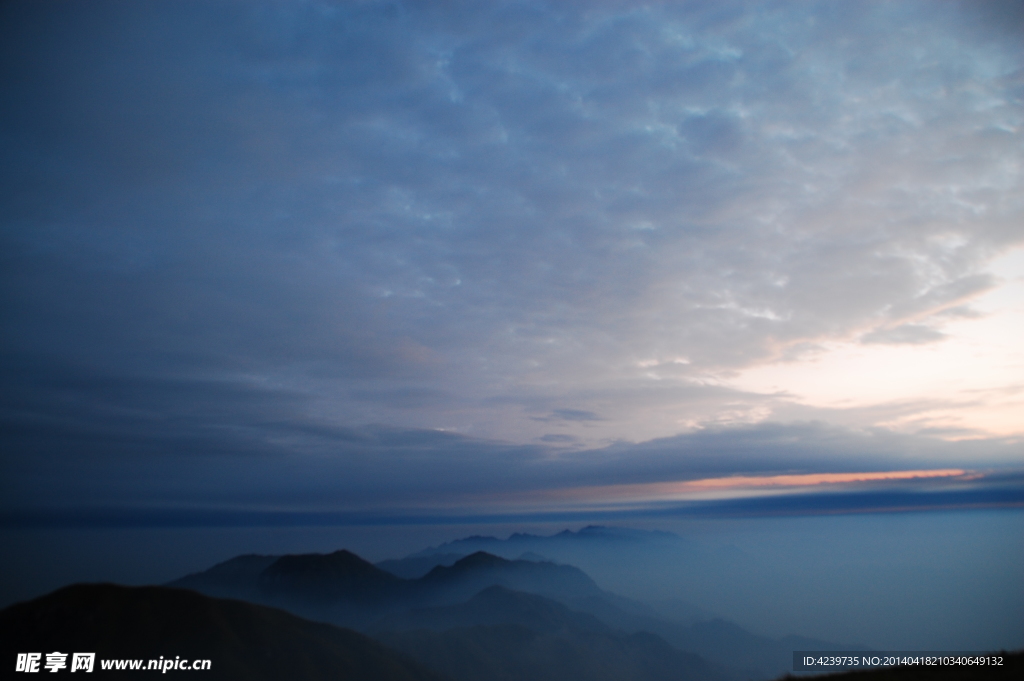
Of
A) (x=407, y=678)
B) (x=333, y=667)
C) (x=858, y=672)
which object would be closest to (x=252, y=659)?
(x=333, y=667)

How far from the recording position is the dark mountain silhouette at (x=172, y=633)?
387 feet

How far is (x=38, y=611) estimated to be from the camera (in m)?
121

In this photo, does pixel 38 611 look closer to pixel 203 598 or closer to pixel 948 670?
pixel 203 598

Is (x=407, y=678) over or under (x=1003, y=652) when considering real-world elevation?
under

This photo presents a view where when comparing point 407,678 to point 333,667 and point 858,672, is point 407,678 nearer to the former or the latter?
point 333,667

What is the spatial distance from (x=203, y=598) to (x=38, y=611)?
37.1 metres

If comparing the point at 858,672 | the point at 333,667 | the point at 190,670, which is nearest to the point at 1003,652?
the point at 858,672

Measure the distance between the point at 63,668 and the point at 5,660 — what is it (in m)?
11.9

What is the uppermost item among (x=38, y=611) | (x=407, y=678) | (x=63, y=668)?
(x=38, y=611)

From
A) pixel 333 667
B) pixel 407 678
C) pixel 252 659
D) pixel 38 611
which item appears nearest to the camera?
pixel 38 611

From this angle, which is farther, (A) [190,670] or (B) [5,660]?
(A) [190,670]

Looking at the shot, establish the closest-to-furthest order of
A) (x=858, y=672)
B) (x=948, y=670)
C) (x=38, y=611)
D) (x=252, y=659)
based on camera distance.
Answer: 1. (x=948, y=670)
2. (x=858, y=672)
3. (x=38, y=611)
4. (x=252, y=659)

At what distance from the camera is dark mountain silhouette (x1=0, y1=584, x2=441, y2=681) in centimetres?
11781

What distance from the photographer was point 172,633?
13138 cm
